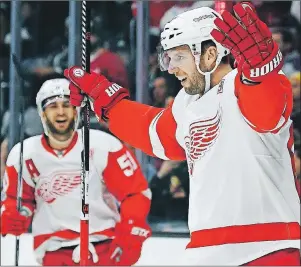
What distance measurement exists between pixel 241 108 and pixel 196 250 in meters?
0.35

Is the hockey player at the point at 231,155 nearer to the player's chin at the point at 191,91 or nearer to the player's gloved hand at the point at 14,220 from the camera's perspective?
the player's chin at the point at 191,91

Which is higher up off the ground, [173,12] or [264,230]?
[173,12]

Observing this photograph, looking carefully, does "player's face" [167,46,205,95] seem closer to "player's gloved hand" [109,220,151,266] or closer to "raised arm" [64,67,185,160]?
"raised arm" [64,67,185,160]

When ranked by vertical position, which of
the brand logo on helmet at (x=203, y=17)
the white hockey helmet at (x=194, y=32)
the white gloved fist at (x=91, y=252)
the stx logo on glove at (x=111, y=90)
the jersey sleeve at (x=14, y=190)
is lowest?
the white gloved fist at (x=91, y=252)

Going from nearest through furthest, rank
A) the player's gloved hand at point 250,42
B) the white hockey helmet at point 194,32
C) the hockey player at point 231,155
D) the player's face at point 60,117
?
the player's gloved hand at point 250,42 → the hockey player at point 231,155 → the white hockey helmet at point 194,32 → the player's face at point 60,117

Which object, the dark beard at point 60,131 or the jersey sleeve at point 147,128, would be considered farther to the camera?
the dark beard at point 60,131

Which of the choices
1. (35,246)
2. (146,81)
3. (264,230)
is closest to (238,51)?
(264,230)

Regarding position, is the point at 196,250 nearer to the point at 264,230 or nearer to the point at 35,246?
the point at 264,230

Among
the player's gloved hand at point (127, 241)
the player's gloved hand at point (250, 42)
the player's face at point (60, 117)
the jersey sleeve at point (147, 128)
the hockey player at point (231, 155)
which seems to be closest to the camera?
the player's gloved hand at point (250, 42)

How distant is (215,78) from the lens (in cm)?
218

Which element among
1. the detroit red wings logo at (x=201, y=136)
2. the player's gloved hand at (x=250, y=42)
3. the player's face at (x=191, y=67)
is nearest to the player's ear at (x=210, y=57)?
the player's face at (x=191, y=67)

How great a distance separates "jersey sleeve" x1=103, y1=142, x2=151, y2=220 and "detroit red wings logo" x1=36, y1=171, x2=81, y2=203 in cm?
10

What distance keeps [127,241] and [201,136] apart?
0.95 meters

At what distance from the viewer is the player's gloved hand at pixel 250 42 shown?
1.86 metres
